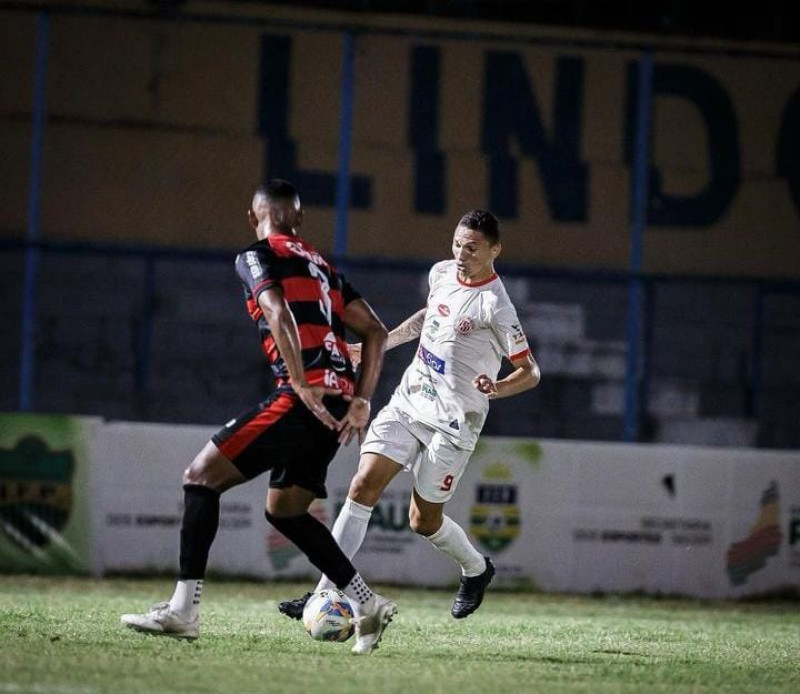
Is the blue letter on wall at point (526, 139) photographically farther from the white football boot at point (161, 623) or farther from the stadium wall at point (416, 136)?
the white football boot at point (161, 623)

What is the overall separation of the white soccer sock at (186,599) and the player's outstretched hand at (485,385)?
68.7 inches

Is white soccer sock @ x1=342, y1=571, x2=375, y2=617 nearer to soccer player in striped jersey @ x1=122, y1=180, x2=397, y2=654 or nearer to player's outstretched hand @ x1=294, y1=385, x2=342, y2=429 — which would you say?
soccer player in striped jersey @ x1=122, y1=180, x2=397, y2=654

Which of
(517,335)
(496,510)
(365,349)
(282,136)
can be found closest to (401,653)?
(365,349)

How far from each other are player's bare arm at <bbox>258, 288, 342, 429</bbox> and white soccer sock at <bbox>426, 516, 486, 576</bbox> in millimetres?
1934

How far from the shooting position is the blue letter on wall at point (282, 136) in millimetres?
16969

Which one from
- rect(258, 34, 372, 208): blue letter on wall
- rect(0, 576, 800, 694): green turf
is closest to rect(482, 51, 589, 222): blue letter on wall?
rect(258, 34, 372, 208): blue letter on wall

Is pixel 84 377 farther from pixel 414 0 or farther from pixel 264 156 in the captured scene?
pixel 414 0

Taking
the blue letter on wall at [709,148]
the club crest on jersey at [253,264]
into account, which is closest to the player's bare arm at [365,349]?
the club crest on jersey at [253,264]

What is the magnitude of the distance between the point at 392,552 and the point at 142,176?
677 centimetres

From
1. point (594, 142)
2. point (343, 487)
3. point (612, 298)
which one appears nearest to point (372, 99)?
point (594, 142)

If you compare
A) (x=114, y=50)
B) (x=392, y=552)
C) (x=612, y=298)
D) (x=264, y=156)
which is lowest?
(x=392, y=552)

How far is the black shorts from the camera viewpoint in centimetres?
640

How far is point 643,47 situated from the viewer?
14.9m

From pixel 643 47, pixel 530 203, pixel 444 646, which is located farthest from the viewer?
pixel 530 203
